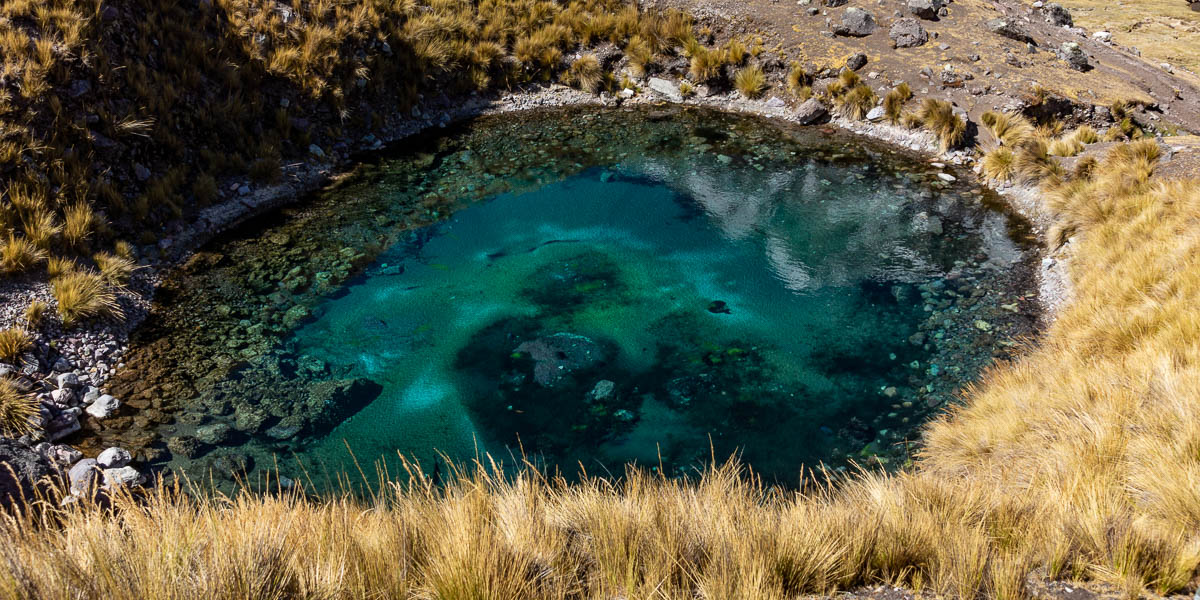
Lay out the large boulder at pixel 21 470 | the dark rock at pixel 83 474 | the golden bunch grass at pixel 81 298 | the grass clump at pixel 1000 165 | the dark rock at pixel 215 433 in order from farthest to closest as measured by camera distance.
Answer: the grass clump at pixel 1000 165 → the golden bunch grass at pixel 81 298 → the dark rock at pixel 215 433 → the dark rock at pixel 83 474 → the large boulder at pixel 21 470

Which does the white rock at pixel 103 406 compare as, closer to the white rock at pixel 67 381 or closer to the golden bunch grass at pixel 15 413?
the white rock at pixel 67 381

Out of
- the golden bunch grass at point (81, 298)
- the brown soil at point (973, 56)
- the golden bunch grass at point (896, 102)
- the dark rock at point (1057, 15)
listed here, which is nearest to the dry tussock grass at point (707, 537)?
the golden bunch grass at point (81, 298)

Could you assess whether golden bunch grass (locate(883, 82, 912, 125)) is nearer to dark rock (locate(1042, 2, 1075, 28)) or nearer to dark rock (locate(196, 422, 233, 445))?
dark rock (locate(1042, 2, 1075, 28))

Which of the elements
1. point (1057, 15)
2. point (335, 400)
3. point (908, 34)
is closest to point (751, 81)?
point (908, 34)

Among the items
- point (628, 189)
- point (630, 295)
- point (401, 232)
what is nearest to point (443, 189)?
point (401, 232)

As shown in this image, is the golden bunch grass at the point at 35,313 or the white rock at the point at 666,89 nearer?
the golden bunch grass at the point at 35,313

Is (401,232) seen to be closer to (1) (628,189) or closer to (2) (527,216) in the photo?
(2) (527,216)

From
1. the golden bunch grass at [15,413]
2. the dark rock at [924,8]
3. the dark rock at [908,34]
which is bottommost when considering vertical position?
the golden bunch grass at [15,413]
